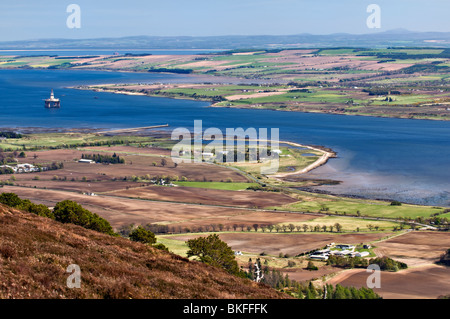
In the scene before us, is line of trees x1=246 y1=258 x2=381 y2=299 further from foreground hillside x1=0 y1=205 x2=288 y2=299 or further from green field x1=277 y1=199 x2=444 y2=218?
green field x1=277 y1=199 x2=444 y2=218

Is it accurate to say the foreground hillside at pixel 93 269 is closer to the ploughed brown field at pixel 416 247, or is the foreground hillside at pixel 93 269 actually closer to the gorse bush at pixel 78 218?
the gorse bush at pixel 78 218

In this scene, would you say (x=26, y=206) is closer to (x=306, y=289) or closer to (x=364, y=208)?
(x=306, y=289)

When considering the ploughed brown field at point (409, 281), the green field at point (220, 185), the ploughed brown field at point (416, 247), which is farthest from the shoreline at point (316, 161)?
the ploughed brown field at point (409, 281)

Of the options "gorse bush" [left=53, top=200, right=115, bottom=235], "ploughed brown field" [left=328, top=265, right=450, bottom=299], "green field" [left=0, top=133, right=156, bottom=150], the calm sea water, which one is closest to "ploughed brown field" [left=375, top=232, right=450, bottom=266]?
"ploughed brown field" [left=328, top=265, right=450, bottom=299]

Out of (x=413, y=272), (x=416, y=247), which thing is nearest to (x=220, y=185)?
(x=416, y=247)

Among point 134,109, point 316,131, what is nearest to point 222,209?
point 316,131

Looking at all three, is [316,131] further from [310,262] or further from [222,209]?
[310,262]
